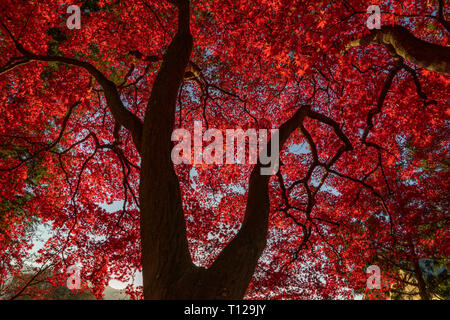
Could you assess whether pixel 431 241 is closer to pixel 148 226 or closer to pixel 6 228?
pixel 148 226

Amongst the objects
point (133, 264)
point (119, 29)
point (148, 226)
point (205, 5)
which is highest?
point (205, 5)

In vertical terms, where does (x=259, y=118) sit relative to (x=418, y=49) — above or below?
above

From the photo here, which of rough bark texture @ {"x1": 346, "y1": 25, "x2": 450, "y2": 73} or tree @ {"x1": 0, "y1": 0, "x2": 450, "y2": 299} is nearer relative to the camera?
rough bark texture @ {"x1": 346, "y1": 25, "x2": 450, "y2": 73}

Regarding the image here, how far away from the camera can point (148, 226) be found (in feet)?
9.84

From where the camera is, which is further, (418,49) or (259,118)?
(259,118)

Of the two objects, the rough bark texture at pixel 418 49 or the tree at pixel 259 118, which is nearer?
the rough bark texture at pixel 418 49

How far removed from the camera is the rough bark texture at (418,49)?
3930mm

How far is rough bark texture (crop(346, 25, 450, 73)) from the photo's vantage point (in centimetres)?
393

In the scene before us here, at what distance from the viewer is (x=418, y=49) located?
4.21 metres
